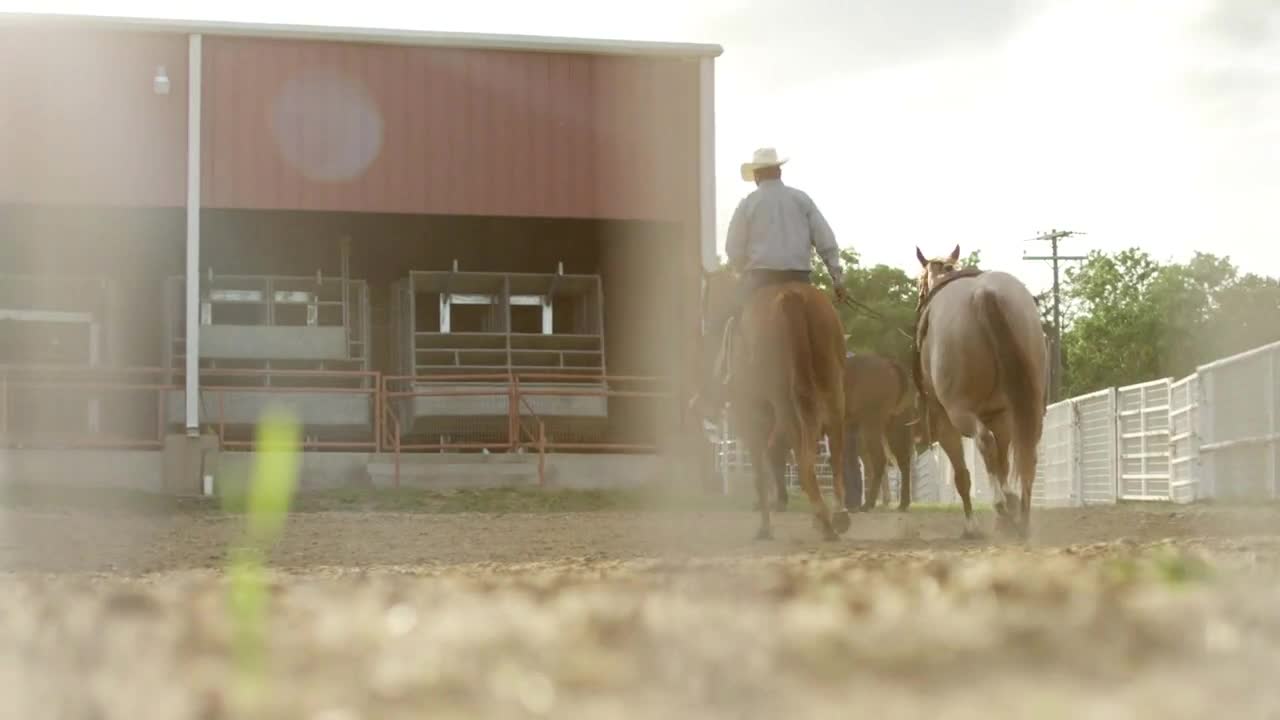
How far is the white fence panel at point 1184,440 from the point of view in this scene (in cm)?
1608

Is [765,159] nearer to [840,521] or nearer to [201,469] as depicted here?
[840,521]

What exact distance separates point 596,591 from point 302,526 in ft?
25.4

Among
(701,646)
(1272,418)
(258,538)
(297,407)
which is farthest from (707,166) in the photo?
(701,646)

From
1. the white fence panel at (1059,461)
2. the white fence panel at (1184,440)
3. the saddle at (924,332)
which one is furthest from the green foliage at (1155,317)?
the saddle at (924,332)

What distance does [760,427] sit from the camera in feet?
29.7

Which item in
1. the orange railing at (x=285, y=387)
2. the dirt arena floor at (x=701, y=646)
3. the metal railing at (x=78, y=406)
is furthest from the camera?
the orange railing at (x=285, y=387)

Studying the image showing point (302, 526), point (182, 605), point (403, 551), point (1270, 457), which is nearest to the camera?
point (182, 605)

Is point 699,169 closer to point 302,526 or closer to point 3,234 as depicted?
point 3,234

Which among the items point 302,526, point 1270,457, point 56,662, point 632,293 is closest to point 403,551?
point 302,526

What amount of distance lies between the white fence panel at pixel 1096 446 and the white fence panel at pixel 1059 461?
0.10m

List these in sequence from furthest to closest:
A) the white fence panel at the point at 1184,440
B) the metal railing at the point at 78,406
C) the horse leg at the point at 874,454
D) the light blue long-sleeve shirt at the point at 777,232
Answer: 1. the metal railing at the point at 78,406
2. the white fence panel at the point at 1184,440
3. the horse leg at the point at 874,454
4. the light blue long-sleeve shirt at the point at 777,232

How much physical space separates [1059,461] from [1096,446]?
2.21 metres

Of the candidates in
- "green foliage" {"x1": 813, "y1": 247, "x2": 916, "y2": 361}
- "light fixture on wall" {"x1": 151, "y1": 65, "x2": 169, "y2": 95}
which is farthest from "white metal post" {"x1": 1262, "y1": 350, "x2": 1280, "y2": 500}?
"green foliage" {"x1": 813, "y1": 247, "x2": 916, "y2": 361}

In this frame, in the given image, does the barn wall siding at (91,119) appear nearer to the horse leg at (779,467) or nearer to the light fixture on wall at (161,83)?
the light fixture on wall at (161,83)
